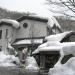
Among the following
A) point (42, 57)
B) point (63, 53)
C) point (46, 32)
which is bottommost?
point (46, 32)

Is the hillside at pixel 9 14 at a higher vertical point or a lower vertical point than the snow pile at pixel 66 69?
lower

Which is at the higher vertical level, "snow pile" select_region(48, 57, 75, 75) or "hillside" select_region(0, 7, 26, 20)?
"snow pile" select_region(48, 57, 75, 75)

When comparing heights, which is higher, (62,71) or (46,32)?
(62,71)

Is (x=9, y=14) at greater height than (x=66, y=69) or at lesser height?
lesser

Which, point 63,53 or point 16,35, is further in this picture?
point 16,35

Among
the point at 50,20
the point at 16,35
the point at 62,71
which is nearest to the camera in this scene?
the point at 62,71

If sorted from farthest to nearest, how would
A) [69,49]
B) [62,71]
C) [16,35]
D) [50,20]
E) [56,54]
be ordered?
1. [16,35]
2. [50,20]
3. [56,54]
4. [69,49]
5. [62,71]

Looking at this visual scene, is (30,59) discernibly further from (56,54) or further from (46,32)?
(46,32)

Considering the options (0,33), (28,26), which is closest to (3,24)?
(0,33)

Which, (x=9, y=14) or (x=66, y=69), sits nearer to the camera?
(x=66, y=69)

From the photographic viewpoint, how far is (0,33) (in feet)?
152

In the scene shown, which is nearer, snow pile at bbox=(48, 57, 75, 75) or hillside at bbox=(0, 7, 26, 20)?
snow pile at bbox=(48, 57, 75, 75)

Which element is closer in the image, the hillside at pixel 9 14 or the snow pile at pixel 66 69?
the snow pile at pixel 66 69

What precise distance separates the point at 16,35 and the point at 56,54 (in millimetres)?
20968
